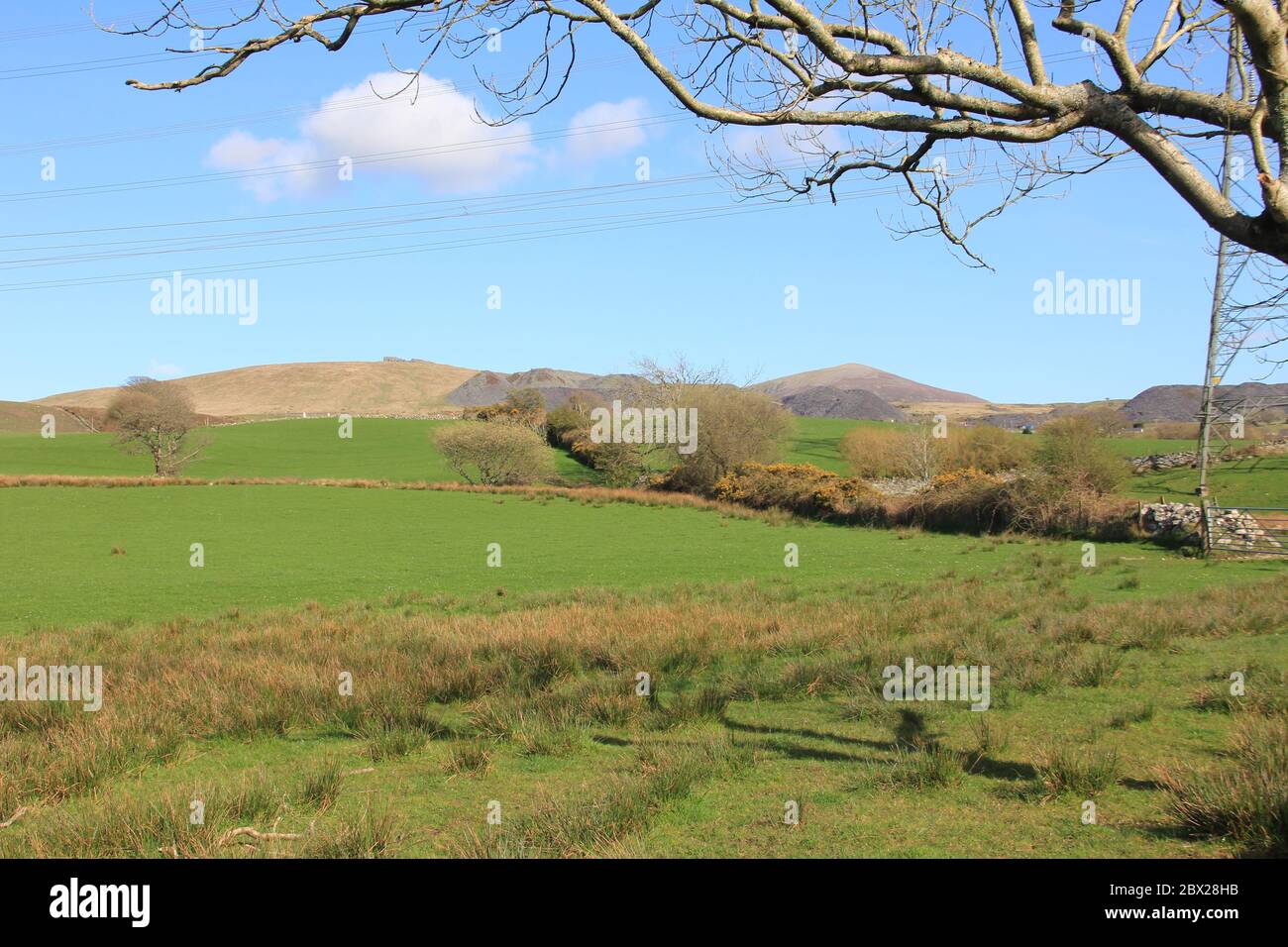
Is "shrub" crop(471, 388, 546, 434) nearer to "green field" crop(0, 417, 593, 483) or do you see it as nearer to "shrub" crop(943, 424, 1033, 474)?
"green field" crop(0, 417, 593, 483)

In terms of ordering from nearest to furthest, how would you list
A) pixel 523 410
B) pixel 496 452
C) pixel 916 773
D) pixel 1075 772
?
pixel 1075 772
pixel 916 773
pixel 496 452
pixel 523 410

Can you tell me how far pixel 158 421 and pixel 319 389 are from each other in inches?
3048

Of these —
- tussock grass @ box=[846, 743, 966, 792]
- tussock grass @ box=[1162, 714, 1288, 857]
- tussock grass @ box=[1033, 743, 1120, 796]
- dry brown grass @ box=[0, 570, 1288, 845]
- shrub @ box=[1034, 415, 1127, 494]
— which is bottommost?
dry brown grass @ box=[0, 570, 1288, 845]

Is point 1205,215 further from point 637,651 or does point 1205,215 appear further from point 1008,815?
point 637,651

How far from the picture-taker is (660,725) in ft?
26.3

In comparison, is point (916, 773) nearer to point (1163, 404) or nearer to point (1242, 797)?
point (1242, 797)

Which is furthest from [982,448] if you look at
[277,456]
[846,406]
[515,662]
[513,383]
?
[513,383]

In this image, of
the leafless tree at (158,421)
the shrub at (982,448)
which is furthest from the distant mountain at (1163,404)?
the leafless tree at (158,421)

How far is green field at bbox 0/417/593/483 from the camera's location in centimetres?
7000

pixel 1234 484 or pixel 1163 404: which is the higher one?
pixel 1163 404

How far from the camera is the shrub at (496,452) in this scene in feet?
190

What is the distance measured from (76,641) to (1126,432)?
85.3 meters

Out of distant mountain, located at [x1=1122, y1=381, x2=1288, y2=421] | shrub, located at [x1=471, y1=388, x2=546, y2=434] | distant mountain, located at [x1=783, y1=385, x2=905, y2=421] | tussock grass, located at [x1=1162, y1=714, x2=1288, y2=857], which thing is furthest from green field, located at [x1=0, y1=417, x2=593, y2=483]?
distant mountain, located at [x1=1122, y1=381, x2=1288, y2=421]

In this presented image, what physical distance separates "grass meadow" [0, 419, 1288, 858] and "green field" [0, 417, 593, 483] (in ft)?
154
